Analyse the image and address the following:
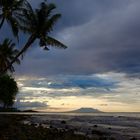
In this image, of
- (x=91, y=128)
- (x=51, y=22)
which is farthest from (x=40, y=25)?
(x=91, y=128)

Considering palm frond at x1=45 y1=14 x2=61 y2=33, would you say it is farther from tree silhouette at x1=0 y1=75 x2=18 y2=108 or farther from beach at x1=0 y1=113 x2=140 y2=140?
tree silhouette at x1=0 y1=75 x2=18 y2=108

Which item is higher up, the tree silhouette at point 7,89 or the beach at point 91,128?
the tree silhouette at point 7,89

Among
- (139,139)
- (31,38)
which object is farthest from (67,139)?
(31,38)

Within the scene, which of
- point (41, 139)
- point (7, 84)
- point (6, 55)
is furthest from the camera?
point (7, 84)

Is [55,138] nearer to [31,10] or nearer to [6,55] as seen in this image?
[31,10]

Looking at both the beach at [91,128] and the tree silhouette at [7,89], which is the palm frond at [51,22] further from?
the tree silhouette at [7,89]

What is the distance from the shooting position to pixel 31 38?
3347cm

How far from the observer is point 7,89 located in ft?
287

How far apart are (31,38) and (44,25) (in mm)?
1650

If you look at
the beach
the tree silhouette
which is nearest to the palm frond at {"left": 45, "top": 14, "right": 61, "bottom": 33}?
the beach

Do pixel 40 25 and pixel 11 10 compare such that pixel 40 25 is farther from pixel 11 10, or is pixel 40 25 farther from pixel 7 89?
pixel 7 89

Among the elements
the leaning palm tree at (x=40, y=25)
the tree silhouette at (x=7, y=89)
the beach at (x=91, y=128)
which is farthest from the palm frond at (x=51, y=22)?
the tree silhouette at (x=7, y=89)

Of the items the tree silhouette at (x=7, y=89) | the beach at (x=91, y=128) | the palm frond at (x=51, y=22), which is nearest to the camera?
the beach at (x=91, y=128)

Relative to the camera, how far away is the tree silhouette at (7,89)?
86.4 m
